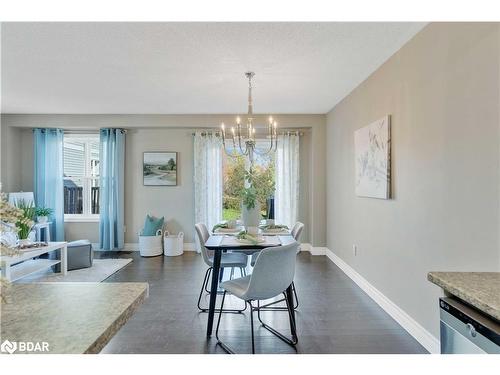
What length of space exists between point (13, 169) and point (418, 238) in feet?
21.1

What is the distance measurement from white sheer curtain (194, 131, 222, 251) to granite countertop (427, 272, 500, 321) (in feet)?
13.8

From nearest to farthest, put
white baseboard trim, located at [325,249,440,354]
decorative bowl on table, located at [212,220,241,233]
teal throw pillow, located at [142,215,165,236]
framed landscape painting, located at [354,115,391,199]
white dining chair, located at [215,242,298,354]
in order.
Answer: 1. white dining chair, located at [215,242,298,354]
2. white baseboard trim, located at [325,249,440,354]
3. framed landscape painting, located at [354,115,391,199]
4. decorative bowl on table, located at [212,220,241,233]
5. teal throw pillow, located at [142,215,165,236]

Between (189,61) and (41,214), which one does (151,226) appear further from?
(189,61)

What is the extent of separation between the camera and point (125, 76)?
3.30m

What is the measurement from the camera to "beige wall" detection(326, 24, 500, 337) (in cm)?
164

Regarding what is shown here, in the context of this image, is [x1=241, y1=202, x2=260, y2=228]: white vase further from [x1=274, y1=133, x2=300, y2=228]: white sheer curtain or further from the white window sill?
the white window sill

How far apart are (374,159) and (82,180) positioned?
5257 mm

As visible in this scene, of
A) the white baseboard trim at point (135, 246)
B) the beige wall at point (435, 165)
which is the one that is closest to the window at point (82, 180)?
the white baseboard trim at point (135, 246)

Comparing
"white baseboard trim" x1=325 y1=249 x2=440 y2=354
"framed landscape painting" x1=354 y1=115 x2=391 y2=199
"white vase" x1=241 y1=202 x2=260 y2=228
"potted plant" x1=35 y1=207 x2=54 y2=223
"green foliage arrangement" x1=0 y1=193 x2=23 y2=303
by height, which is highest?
"framed landscape painting" x1=354 y1=115 x2=391 y2=199

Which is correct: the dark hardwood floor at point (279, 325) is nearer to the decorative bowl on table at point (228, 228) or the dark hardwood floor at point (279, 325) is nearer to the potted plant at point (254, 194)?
the decorative bowl on table at point (228, 228)

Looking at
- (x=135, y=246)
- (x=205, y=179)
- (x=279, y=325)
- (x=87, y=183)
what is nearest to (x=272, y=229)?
(x=279, y=325)

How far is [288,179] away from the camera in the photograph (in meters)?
5.26

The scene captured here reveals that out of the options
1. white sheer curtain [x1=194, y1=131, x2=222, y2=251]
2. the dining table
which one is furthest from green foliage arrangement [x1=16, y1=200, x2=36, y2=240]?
white sheer curtain [x1=194, y1=131, x2=222, y2=251]

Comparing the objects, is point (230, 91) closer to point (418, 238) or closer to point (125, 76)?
point (125, 76)
